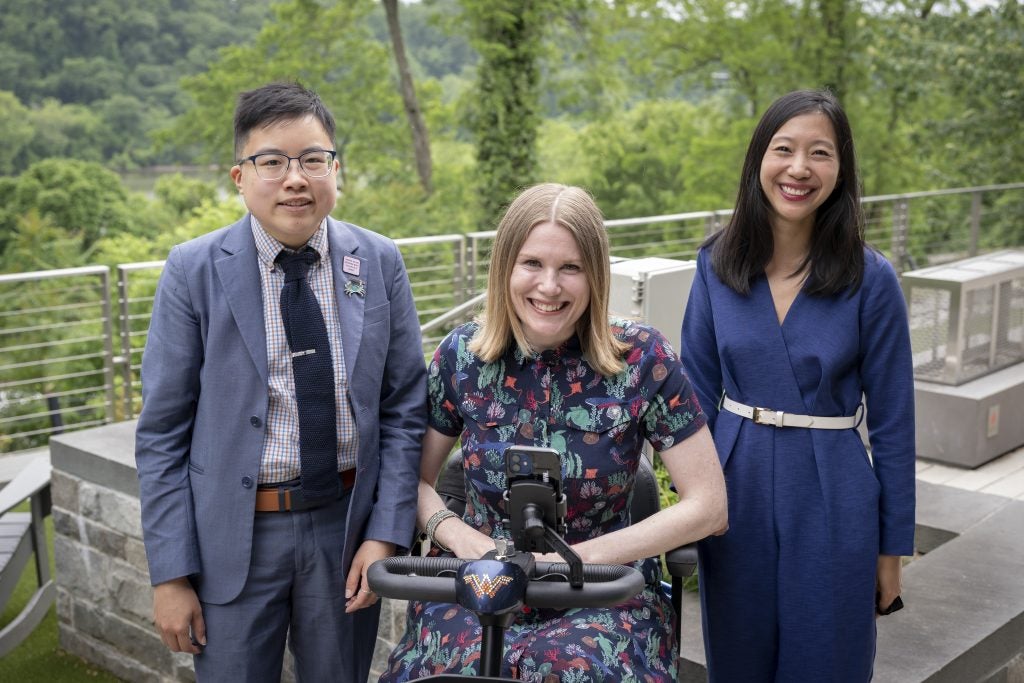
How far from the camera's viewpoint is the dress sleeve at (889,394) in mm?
2250

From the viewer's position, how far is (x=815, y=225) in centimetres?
235

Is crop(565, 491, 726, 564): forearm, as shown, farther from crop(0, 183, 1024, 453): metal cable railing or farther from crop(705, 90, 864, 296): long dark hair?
crop(0, 183, 1024, 453): metal cable railing

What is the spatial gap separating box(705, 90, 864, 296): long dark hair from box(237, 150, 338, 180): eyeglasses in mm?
882

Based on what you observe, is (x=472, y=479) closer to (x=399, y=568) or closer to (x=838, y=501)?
(x=399, y=568)

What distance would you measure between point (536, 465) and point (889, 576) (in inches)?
39.6

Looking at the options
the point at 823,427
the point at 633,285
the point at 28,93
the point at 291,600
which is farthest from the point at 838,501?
the point at 28,93

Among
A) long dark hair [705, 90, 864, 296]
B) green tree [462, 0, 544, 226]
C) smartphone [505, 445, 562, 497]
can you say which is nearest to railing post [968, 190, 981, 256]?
green tree [462, 0, 544, 226]

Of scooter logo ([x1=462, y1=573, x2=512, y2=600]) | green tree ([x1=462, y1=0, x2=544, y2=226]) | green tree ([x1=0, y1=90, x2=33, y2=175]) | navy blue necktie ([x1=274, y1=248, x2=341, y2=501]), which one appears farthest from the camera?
green tree ([x1=0, y1=90, x2=33, y2=175])

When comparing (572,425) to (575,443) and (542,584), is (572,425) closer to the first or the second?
(575,443)

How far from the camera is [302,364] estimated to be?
83.9 inches

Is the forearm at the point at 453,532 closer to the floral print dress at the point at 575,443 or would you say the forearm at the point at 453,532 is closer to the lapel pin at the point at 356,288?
the floral print dress at the point at 575,443

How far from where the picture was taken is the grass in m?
3.92

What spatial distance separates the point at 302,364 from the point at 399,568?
0.54 m

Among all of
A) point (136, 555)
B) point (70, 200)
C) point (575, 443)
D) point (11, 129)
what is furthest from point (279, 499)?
point (11, 129)
